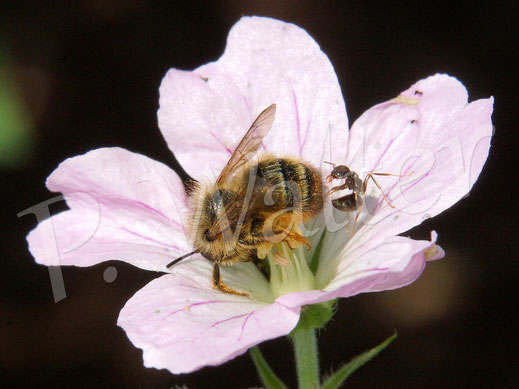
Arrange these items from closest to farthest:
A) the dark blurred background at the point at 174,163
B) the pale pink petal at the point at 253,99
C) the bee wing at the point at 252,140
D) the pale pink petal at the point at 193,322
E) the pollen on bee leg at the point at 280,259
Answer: the pale pink petal at the point at 193,322 < the bee wing at the point at 252,140 < the pollen on bee leg at the point at 280,259 < the pale pink petal at the point at 253,99 < the dark blurred background at the point at 174,163

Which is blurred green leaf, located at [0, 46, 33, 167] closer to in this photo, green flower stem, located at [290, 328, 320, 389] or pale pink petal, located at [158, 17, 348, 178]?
pale pink petal, located at [158, 17, 348, 178]

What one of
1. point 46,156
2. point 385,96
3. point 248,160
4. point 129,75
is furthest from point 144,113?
point 248,160

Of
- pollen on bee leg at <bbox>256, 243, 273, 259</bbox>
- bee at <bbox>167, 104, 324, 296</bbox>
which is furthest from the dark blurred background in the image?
bee at <bbox>167, 104, 324, 296</bbox>

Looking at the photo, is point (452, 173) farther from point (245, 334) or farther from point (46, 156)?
point (46, 156)

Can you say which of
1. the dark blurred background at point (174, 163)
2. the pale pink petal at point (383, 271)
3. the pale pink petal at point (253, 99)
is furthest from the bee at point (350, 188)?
the dark blurred background at point (174, 163)

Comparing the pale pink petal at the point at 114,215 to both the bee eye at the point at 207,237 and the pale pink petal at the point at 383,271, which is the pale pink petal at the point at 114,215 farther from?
the pale pink petal at the point at 383,271
